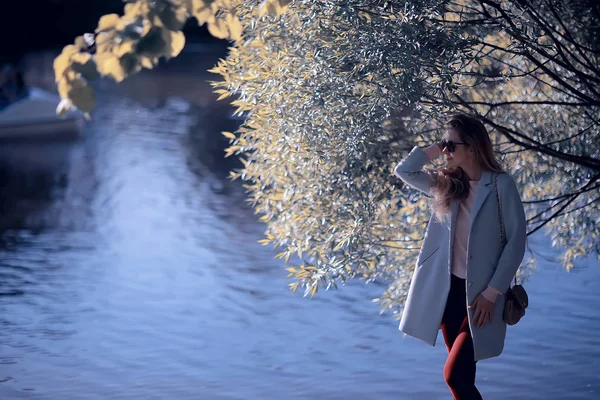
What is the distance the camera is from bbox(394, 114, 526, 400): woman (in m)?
4.38

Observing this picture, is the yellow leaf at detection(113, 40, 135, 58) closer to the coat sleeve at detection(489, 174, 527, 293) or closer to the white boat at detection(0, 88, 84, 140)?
the coat sleeve at detection(489, 174, 527, 293)

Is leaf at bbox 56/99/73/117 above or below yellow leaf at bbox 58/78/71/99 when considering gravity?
below

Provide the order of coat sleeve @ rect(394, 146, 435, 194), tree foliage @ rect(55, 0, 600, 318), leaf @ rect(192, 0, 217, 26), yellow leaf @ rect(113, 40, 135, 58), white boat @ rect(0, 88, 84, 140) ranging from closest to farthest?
1. yellow leaf @ rect(113, 40, 135, 58)
2. leaf @ rect(192, 0, 217, 26)
3. coat sleeve @ rect(394, 146, 435, 194)
4. tree foliage @ rect(55, 0, 600, 318)
5. white boat @ rect(0, 88, 84, 140)

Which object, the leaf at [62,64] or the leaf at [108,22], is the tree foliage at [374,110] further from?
the leaf at [62,64]

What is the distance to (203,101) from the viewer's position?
28.9m

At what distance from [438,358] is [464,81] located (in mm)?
2526

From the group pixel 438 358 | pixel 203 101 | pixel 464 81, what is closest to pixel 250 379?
pixel 438 358

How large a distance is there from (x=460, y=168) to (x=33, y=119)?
1808cm

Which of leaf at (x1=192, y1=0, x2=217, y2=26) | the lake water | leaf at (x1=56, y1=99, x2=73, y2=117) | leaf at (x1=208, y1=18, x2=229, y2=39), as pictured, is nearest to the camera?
leaf at (x1=56, y1=99, x2=73, y2=117)

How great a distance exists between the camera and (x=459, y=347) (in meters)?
4.44

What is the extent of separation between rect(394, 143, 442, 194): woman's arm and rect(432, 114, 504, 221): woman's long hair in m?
0.10

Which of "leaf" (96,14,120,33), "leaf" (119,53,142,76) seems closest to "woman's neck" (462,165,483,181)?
"leaf" (119,53,142,76)

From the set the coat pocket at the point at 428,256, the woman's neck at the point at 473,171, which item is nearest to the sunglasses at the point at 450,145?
the woman's neck at the point at 473,171

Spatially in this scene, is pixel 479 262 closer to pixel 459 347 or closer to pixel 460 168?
pixel 459 347
